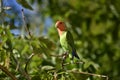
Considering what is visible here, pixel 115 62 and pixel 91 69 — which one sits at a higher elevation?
pixel 91 69

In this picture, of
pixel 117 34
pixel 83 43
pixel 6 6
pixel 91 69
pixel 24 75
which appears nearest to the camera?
pixel 24 75

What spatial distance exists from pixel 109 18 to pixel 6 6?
6.58 ft

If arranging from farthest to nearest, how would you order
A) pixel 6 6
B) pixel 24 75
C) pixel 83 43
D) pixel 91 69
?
pixel 83 43, pixel 91 69, pixel 6 6, pixel 24 75

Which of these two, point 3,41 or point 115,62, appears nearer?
point 3,41

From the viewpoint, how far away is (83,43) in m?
2.57

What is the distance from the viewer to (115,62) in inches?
105

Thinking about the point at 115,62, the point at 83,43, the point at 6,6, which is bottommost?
the point at 115,62

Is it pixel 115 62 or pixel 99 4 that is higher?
pixel 99 4

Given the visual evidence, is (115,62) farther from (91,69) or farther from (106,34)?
(91,69)

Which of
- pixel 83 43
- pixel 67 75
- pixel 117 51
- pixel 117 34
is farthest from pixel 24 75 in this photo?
pixel 117 34

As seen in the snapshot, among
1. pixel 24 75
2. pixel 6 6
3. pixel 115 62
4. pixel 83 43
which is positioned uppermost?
pixel 6 6

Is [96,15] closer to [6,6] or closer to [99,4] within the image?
[99,4]

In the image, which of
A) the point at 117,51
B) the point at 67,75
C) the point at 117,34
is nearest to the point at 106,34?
the point at 117,34

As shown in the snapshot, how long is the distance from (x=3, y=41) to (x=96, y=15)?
2.08 metres
